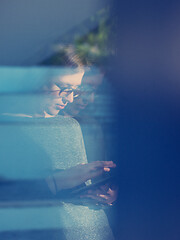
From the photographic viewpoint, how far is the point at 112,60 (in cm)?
164

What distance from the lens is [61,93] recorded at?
67.6 inches

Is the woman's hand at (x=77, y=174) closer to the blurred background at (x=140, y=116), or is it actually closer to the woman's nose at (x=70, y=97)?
the blurred background at (x=140, y=116)

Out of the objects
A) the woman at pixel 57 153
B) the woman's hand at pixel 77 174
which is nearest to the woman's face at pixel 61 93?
the woman at pixel 57 153

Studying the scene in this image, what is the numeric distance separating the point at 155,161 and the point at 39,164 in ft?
1.75

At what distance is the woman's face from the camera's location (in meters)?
1.70

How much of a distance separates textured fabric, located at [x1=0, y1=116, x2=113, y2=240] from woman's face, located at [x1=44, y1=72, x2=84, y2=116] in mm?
53

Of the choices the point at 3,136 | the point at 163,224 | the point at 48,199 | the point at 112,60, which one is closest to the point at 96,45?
the point at 112,60

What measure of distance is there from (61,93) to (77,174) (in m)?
0.38

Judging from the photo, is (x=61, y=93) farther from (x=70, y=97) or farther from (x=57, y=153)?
(x=57, y=153)

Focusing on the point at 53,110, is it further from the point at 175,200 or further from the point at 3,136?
the point at 175,200

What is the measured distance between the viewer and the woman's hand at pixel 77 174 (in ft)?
5.44

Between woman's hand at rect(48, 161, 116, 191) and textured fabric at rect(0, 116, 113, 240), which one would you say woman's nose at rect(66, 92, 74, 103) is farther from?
woman's hand at rect(48, 161, 116, 191)

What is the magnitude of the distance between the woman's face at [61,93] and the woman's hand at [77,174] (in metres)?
0.27

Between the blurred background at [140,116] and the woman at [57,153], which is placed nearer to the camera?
the blurred background at [140,116]
